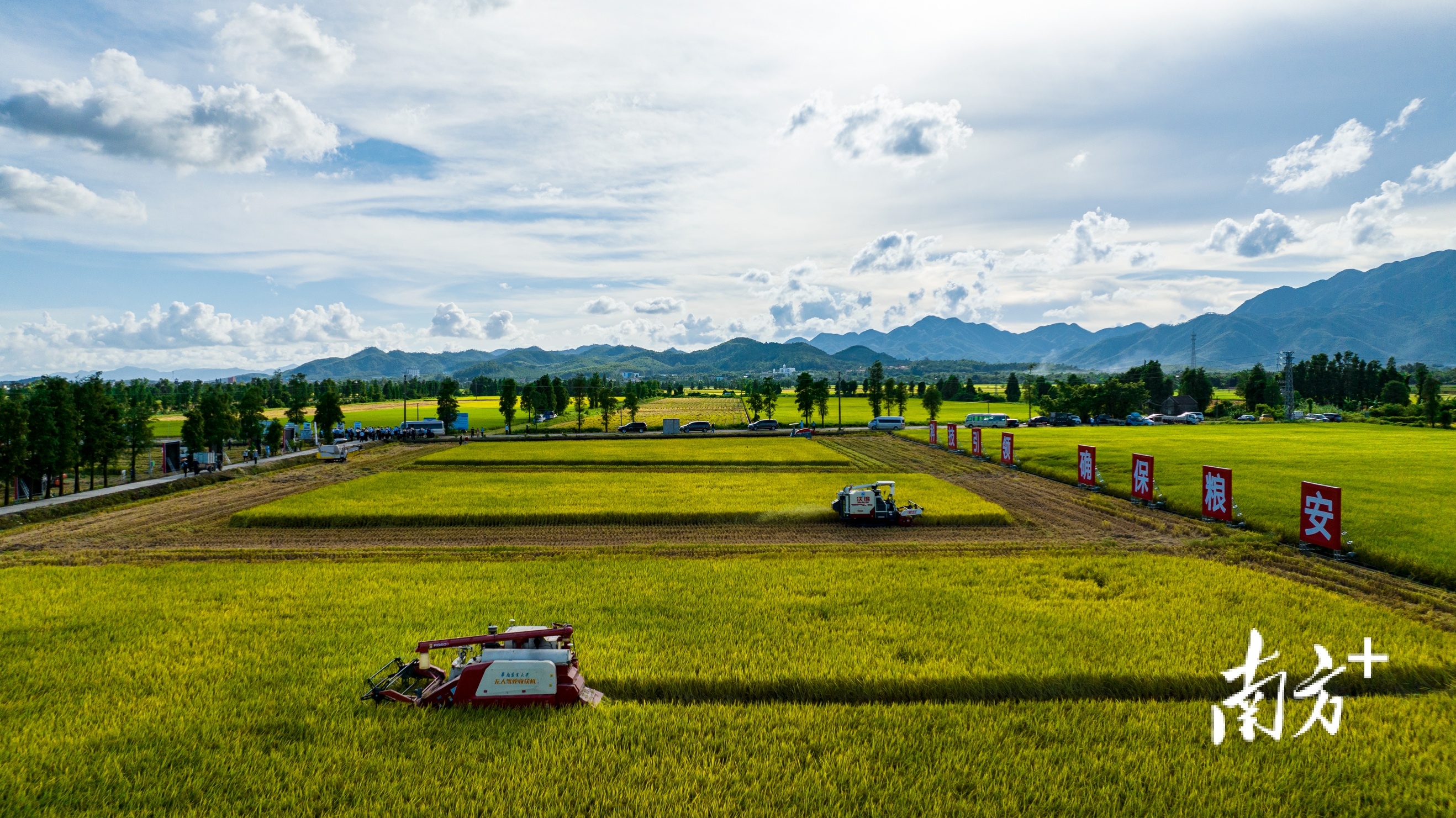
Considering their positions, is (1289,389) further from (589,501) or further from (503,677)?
(503,677)

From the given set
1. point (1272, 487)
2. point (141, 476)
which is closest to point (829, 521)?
point (1272, 487)

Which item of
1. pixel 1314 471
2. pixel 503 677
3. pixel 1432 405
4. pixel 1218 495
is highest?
pixel 1432 405

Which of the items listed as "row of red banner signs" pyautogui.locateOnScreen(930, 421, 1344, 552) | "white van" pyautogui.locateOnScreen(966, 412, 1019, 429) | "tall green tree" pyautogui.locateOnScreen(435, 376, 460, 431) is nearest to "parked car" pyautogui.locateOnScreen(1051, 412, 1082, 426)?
"white van" pyautogui.locateOnScreen(966, 412, 1019, 429)

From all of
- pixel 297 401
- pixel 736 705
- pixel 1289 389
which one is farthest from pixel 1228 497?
pixel 1289 389

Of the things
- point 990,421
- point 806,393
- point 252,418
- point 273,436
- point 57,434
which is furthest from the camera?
point 990,421

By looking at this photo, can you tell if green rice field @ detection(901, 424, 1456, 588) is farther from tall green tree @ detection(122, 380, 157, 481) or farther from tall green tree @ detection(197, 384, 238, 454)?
tall green tree @ detection(197, 384, 238, 454)

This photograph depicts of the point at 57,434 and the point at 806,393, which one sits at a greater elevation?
the point at 806,393

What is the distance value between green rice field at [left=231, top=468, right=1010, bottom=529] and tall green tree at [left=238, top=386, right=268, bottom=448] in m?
Answer: 24.8

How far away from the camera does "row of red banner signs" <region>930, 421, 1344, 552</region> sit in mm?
23031

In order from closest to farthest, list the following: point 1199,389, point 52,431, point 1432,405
Answer: point 52,431 → point 1432,405 → point 1199,389

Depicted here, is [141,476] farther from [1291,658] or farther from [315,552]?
[1291,658]

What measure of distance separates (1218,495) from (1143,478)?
189 inches

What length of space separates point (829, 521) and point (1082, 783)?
70.5 feet

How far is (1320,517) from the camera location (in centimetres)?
2345
